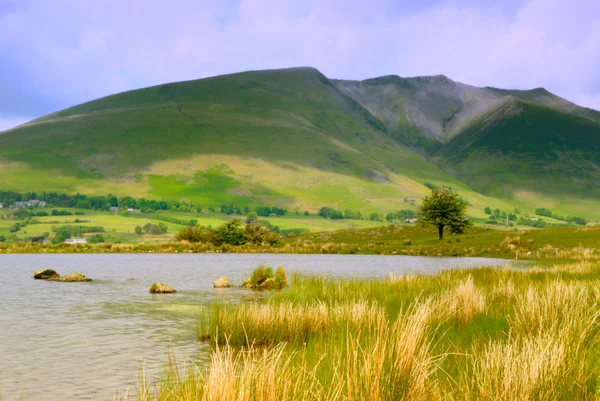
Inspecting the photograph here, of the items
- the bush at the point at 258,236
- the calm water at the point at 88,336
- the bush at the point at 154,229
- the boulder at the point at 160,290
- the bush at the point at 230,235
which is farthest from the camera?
the bush at the point at 154,229

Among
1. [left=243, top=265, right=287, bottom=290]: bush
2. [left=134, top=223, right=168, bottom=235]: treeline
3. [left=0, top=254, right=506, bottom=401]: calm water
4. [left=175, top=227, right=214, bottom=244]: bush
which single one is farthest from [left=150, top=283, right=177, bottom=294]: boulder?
[left=134, top=223, right=168, bottom=235]: treeline

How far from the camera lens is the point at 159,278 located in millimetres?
40031

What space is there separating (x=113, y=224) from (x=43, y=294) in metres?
150

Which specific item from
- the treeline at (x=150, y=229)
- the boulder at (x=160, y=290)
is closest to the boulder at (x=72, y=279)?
the boulder at (x=160, y=290)

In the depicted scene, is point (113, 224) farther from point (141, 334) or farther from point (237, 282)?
point (141, 334)

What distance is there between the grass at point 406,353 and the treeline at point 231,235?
72385mm

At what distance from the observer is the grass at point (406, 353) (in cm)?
A: 670

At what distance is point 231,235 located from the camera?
93.4 m

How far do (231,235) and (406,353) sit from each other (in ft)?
284

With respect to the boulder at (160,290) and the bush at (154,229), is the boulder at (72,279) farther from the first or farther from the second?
the bush at (154,229)

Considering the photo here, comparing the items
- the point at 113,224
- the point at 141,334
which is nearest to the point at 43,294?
the point at 141,334

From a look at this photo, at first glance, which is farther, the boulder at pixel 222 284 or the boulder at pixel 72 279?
the boulder at pixel 72 279

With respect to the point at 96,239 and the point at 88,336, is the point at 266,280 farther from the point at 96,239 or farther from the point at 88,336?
the point at 96,239

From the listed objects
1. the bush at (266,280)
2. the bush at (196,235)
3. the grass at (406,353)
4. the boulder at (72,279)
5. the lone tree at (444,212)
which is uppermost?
the lone tree at (444,212)
